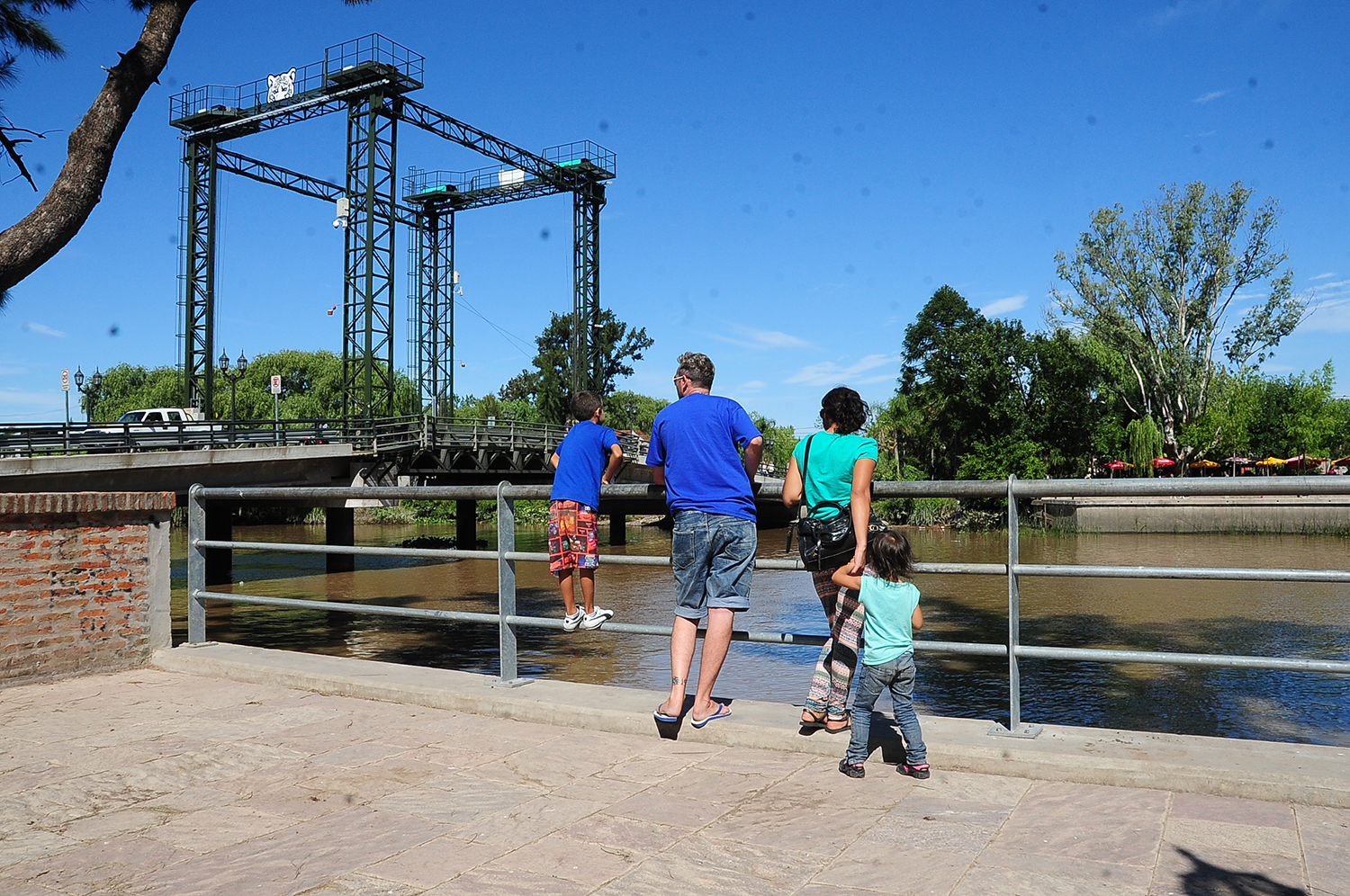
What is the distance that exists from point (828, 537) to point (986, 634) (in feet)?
34.8

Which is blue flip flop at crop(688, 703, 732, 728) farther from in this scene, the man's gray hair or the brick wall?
the brick wall

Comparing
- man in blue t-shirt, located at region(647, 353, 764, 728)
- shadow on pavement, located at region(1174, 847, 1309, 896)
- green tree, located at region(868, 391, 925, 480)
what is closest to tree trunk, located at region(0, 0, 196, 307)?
man in blue t-shirt, located at region(647, 353, 764, 728)

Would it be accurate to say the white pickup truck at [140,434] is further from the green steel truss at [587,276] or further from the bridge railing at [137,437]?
the green steel truss at [587,276]

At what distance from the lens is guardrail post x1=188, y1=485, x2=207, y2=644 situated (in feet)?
21.4

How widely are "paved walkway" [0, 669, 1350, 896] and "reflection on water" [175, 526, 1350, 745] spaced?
556 centimetres

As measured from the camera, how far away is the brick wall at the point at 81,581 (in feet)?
19.0

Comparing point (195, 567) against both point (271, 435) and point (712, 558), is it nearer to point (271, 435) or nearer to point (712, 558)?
point (712, 558)

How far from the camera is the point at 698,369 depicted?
15.0 ft

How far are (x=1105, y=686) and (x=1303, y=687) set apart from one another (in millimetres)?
2132

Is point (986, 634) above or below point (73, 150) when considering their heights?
below

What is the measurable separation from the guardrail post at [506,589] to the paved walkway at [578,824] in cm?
67

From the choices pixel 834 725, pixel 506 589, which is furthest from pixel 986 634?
pixel 834 725

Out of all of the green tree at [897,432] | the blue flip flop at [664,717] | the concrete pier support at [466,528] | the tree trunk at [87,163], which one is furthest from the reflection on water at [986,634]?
the green tree at [897,432]

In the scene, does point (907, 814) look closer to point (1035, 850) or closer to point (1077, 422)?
point (1035, 850)
